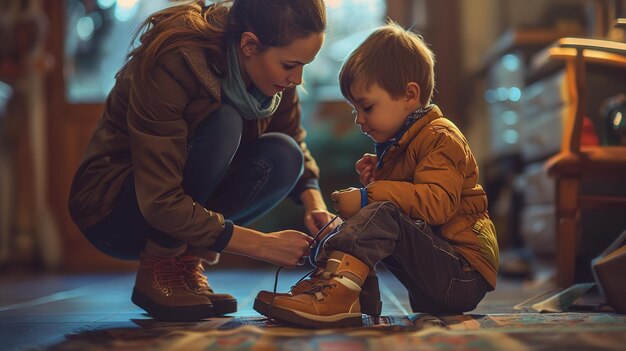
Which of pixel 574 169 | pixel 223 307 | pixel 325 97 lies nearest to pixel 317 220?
pixel 223 307

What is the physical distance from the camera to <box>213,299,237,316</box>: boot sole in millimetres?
1546

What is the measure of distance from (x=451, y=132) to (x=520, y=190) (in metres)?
1.85

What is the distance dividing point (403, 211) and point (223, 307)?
496mm

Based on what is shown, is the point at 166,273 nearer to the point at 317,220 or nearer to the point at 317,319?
the point at 317,220

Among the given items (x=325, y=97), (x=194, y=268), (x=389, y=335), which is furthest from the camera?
(x=325, y=97)

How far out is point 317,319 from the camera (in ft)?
3.97

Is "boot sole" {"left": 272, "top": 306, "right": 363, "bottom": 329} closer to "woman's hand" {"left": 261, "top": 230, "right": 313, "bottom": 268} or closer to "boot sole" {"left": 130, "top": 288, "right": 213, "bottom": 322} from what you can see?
"woman's hand" {"left": 261, "top": 230, "right": 313, "bottom": 268}

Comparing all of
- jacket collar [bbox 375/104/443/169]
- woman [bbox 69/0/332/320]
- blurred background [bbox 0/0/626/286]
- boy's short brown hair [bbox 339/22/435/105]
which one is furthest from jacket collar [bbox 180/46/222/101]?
blurred background [bbox 0/0/626/286]

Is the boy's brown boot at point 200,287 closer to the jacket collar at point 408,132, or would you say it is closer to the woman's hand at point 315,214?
the woman's hand at point 315,214

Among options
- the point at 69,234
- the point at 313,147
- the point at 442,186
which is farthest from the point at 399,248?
the point at 69,234

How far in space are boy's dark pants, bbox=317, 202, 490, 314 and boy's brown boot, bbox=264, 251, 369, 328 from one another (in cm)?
2

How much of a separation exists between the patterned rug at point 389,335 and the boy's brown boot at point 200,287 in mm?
158

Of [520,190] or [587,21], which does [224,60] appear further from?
[587,21]

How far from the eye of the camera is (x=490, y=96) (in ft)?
11.2
